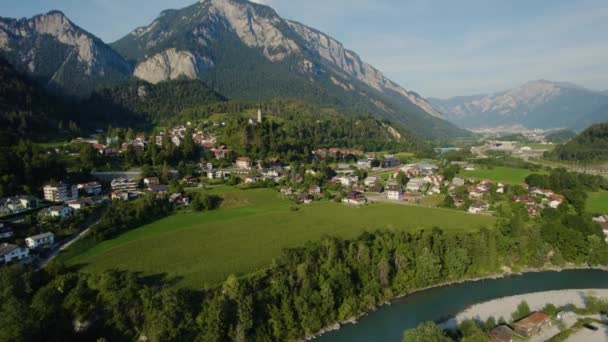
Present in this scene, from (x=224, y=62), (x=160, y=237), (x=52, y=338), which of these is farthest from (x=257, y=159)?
(x=224, y=62)

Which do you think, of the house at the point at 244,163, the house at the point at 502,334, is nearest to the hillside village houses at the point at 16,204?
the house at the point at 244,163

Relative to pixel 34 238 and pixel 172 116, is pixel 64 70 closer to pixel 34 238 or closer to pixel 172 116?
pixel 172 116

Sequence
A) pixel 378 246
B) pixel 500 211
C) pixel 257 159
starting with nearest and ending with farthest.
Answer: pixel 378 246, pixel 500 211, pixel 257 159

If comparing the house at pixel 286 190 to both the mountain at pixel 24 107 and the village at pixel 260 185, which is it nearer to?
the village at pixel 260 185

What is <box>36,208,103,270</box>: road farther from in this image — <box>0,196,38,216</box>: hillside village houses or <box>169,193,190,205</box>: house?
<box>169,193,190,205</box>: house

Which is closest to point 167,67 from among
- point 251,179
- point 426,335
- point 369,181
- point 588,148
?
point 251,179
